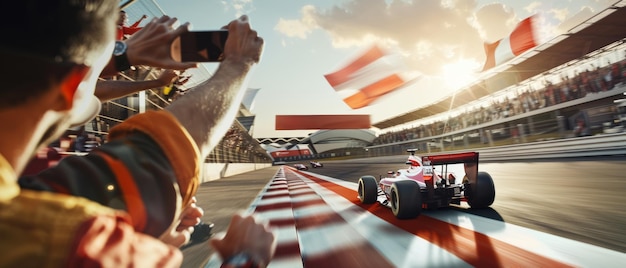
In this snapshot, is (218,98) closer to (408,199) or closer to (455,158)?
(408,199)

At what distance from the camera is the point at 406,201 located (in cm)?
333

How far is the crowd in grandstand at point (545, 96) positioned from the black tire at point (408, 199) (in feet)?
37.0

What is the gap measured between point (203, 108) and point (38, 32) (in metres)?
0.29

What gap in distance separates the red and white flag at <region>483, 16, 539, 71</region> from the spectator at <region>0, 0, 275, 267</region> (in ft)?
52.8

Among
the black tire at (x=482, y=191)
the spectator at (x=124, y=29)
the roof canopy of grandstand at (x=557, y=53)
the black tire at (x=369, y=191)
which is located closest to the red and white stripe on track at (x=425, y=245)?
the black tire at (x=482, y=191)

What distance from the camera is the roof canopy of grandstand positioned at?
1400 cm

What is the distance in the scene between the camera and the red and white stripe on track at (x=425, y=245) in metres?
1.98

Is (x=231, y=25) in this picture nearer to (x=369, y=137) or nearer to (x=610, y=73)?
(x=610, y=73)

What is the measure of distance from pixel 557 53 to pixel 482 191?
17.6 meters

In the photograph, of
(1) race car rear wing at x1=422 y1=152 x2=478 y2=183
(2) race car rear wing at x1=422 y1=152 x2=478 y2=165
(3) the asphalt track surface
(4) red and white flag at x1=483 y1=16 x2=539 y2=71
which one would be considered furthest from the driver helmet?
(4) red and white flag at x1=483 y1=16 x2=539 y2=71

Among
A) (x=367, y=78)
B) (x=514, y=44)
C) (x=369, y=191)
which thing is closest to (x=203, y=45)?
(x=369, y=191)

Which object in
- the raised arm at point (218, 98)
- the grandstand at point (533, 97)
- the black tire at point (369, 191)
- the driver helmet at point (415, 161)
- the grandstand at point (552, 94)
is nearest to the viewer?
the raised arm at point (218, 98)

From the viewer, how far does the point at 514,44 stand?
50.4 feet

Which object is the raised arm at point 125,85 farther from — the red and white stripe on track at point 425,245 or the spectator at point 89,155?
the red and white stripe on track at point 425,245
